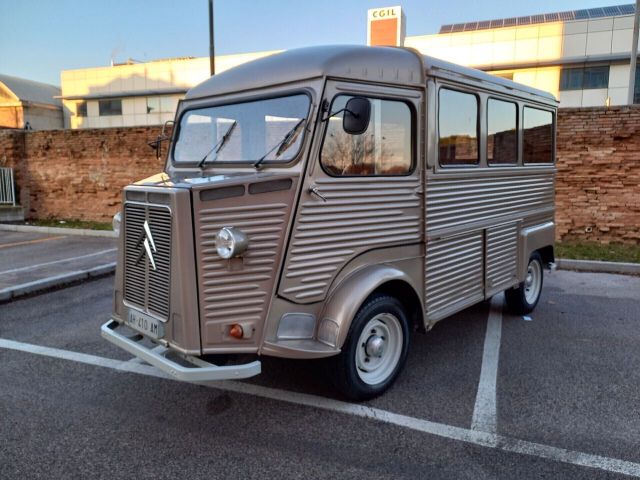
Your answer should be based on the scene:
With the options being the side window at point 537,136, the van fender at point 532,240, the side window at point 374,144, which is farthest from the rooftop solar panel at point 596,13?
the side window at point 374,144

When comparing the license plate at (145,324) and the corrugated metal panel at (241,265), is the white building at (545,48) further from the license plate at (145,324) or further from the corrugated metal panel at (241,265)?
the license plate at (145,324)

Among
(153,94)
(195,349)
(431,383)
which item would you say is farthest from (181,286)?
(153,94)

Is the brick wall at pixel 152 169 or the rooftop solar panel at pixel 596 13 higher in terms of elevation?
the rooftop solar panel at pixel 596 13

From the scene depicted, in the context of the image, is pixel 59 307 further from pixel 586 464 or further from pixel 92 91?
pixel 92 91

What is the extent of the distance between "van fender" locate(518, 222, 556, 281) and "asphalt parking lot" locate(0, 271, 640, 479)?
0.75 metres

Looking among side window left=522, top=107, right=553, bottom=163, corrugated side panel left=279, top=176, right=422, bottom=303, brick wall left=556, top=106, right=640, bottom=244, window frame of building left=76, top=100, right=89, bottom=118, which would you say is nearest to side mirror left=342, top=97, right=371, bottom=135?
corrugated side panel left=279, top=176, right=422, bottom=303

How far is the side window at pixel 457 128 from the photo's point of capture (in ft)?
13.4

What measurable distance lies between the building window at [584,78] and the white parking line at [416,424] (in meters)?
28.0

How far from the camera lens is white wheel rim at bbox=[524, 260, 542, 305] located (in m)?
5.98

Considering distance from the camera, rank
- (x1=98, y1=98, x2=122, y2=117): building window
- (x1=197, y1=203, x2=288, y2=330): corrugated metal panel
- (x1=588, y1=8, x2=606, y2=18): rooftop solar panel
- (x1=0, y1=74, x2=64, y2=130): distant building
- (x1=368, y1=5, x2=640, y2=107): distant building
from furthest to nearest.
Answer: (x1=0, y1=74, x2=64, y2=130): distant building → (x1=98, y1=98, x2=122, y2=117): building window → (x1=588, y1=8, x2=606, y2=18): rooftop solar panel → (x1=368, y1=5, x2=640, y2=107): distant building → (x1=197, y1=203, x2=288, y2=330): corrugated metal panel

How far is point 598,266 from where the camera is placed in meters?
8.27

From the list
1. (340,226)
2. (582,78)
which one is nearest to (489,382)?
(340,226)

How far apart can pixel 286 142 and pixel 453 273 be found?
1.96 meters

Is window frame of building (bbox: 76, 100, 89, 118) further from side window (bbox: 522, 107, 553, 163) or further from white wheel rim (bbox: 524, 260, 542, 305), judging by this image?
white wheel rim (bbox: 524, 260, 542, 305)
